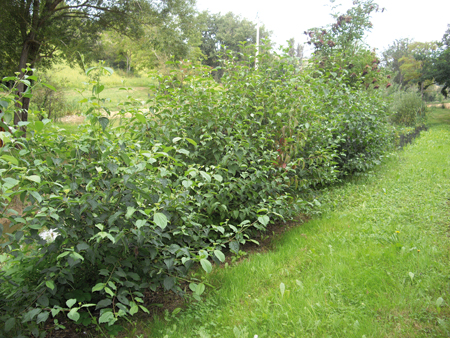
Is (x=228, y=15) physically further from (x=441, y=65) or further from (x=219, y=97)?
(x=219, y=97)

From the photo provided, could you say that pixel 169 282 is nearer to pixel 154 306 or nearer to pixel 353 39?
pixel 154 306

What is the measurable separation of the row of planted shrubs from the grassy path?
1.03 feet

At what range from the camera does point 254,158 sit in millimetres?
3242

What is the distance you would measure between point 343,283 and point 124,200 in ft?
5.92

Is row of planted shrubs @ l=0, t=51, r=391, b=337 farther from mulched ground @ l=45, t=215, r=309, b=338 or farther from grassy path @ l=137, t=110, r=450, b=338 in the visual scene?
grassy path @ l=137, t=110, r=450, b=338

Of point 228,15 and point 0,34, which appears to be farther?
point 228,15

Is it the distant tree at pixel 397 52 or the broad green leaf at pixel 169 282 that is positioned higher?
the distant tree at pixel 397 52

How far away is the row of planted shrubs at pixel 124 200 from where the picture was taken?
1.85 metres

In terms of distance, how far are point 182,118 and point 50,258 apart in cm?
185

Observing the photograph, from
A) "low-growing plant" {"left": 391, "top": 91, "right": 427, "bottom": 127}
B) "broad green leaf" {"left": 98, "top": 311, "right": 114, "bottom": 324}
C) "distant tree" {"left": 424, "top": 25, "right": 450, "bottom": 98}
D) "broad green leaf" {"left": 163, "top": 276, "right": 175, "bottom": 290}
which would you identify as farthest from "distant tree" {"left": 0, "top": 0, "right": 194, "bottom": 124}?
"distant tree" {"left": 424, "top": 25, "right": 450, "bottom": 98}

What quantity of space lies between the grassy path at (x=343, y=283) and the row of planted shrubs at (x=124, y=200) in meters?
0.31

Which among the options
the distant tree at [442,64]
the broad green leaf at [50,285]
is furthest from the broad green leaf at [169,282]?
the distant tree at [442,64]

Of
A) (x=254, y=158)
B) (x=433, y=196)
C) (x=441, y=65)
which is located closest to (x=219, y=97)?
(x=254, y=158)

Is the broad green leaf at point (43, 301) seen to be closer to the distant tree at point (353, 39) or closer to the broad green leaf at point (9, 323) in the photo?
the broad green leaf at point (9, 323)
